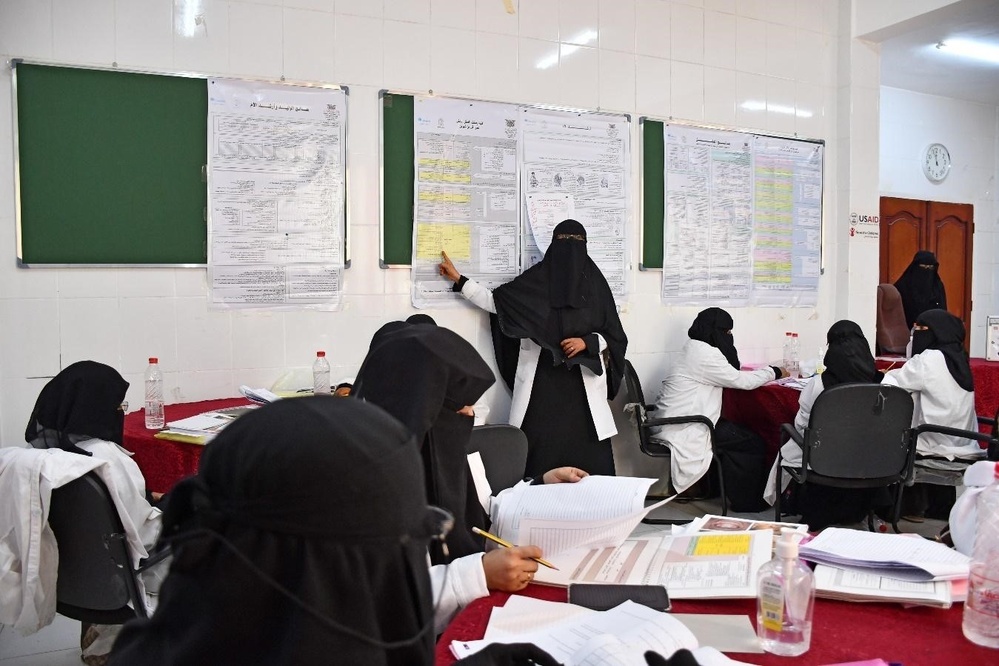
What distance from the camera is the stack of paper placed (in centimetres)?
105

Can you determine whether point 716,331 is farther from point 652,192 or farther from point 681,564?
point 681,564

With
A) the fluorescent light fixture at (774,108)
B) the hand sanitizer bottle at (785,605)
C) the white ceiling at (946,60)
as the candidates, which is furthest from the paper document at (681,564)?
the white ceiling at (946,60)

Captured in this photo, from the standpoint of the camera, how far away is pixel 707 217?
4.82 m

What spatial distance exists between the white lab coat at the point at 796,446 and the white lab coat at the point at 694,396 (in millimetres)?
312

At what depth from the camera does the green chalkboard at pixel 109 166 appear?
10.6 ft

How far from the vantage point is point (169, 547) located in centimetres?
77

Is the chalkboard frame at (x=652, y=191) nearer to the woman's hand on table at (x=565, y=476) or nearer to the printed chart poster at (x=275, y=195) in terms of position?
the printed chart poster at (x=275, y=195)

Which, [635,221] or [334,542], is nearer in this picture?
[334,542]

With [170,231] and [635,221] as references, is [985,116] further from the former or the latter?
[170,231]

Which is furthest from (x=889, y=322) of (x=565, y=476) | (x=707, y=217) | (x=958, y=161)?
(x=565, y=476)

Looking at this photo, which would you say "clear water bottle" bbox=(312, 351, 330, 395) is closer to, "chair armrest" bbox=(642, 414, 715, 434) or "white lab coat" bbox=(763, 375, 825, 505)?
"chair armrest" bbox=(642, 414, 715, 434)

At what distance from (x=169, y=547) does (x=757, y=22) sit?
511 cm

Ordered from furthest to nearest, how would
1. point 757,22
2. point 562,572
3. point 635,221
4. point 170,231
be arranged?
point 757,22, point 635,221, point 170,231, point 562,572

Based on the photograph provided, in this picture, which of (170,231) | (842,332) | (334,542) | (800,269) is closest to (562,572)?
(334,542)
